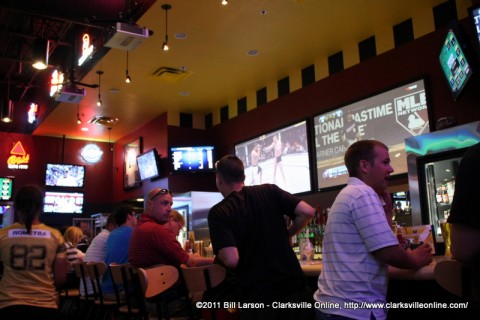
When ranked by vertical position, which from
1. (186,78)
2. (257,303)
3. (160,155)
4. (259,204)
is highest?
(186,78)

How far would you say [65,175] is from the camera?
1037cm

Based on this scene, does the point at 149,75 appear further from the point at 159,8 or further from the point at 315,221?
the point at 315,221

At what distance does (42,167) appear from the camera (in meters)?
10.5

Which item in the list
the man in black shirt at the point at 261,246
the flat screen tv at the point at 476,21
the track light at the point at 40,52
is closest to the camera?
the man in black shirt at the point at 261,246

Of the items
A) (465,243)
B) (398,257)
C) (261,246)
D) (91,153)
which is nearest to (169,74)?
(91,153)

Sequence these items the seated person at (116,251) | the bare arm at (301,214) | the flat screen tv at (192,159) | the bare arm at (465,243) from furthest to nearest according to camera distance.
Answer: the flat screen tv at (192,159) → the seated person at (116,251) → the bare arm at (301,214) → the bare arm at (465,243)

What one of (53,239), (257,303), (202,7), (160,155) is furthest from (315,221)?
(160,155)

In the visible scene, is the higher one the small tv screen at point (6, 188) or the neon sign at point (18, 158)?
the neon sign at point (18, 158)

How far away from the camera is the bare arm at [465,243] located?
4.65 ft

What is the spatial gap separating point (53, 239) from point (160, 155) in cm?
621

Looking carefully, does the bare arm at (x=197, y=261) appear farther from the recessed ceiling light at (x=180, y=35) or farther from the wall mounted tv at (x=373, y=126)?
the recessed ceiling light at (x=180, y=35)

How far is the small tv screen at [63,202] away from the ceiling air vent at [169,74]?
467cm

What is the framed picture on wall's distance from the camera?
982cm

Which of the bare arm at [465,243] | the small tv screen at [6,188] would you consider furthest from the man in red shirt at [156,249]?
the small tv screen at [6,188]
